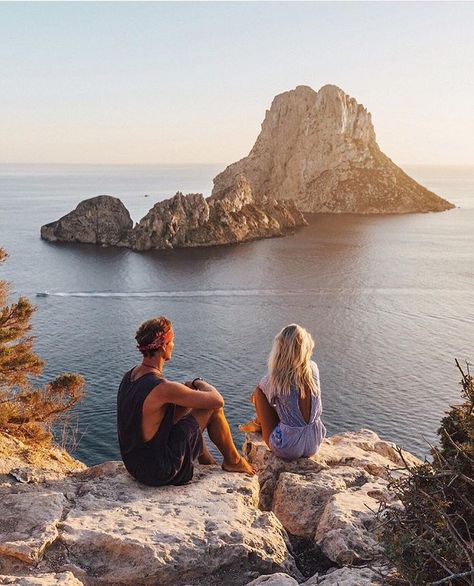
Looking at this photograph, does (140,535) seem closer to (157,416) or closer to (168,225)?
(157,416)

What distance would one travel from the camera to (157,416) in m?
7.18

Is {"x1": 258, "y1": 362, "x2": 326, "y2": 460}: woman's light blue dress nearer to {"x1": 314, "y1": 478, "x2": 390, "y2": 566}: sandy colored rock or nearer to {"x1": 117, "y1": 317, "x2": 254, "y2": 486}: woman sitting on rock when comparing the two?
{"x1": 314, "y1": 478, "x2": 390, "y2": 566}: sandy colored rock

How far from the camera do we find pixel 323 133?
611 feet

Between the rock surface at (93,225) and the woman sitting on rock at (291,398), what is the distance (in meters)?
106

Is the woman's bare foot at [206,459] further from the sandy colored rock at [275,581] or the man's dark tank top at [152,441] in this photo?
the sandy colored rock at [275,581]

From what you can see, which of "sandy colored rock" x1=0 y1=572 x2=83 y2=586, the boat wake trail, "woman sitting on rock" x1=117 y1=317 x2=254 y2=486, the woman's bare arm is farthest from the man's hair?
the boat wake trail

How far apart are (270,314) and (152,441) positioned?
186 ft

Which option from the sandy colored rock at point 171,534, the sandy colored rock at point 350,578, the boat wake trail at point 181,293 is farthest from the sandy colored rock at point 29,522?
the boat wake trail at point 181,293

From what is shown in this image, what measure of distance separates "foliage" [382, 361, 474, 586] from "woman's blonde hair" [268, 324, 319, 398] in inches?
121

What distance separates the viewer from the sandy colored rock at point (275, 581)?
18.0 ft

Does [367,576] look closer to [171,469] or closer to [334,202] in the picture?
[171,469]

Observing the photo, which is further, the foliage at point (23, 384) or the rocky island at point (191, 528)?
the foliage at point (23, 384)

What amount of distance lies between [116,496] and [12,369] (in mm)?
9144

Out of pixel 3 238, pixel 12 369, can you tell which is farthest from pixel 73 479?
pixel 3 238
